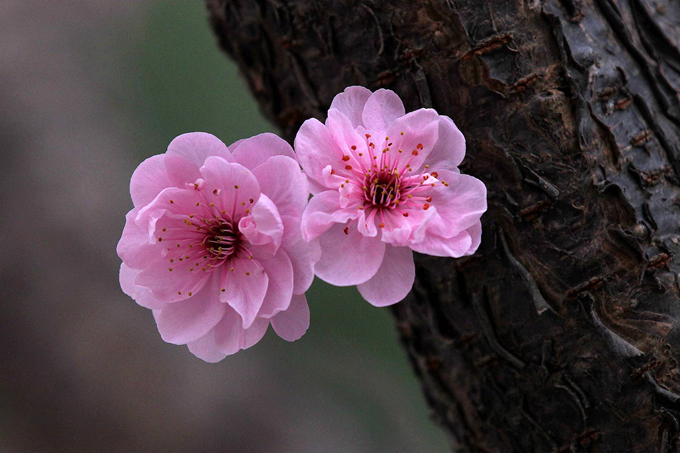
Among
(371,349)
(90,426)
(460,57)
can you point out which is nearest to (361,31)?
(460,57)

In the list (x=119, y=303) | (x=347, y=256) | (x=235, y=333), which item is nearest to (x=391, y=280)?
(x=347, y=256)

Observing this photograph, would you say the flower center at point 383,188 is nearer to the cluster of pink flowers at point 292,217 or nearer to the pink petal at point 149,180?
the cluster of pink flowers at point 292,217

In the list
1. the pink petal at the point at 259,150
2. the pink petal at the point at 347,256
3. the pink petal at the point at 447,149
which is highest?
the pink petal at the point at 259,150

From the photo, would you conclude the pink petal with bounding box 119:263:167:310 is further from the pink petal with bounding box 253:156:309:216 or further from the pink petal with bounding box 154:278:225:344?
the pink petal with bounding box 253:156:309:216

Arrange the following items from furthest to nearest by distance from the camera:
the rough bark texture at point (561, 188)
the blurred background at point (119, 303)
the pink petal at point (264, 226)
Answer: the blurred background at point (119, 303) < the rough bark texture at point (561, 188) < the pink petal at point (264, 226)

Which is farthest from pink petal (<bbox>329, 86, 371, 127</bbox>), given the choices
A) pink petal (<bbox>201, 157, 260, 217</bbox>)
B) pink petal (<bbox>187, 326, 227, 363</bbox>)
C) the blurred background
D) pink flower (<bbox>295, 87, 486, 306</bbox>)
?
the blurred background

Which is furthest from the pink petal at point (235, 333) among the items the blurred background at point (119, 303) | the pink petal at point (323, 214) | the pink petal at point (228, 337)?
the blurred background at point (119, 303)
